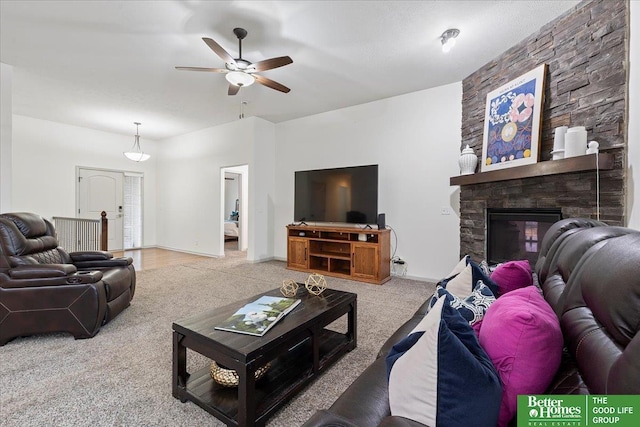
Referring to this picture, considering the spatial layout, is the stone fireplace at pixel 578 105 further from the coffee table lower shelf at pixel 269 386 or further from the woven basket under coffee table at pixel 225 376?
the woven basket under coffee table at pixel 225 376

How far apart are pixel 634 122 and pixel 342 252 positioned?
11.5 ft

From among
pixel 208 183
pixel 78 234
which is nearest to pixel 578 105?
pixel 208 183

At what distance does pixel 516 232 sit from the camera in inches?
123

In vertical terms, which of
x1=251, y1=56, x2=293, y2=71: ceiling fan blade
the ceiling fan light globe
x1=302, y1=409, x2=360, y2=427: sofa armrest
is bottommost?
x1=302, y1=409, x2=360, y2=427: sofa armrest

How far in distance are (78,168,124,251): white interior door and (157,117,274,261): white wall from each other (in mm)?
911

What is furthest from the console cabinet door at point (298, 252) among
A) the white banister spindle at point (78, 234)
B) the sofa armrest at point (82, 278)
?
the white banister spindle at point (78, 234)

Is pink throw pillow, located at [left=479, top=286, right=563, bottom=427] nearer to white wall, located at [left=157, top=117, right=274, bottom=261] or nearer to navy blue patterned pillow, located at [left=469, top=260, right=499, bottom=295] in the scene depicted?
navy blue patterned pillow, located at [left=469, top=260, right=499, bottom=295]

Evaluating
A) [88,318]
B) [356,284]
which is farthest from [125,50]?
[356,284]

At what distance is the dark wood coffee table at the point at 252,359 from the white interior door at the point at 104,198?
642 centimetres

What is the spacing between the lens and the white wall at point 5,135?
352 cm

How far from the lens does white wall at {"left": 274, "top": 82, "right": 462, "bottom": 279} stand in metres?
4.00

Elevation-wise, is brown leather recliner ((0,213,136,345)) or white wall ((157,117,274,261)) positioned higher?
white wall ((157,117,274,261))

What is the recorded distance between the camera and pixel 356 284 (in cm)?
404

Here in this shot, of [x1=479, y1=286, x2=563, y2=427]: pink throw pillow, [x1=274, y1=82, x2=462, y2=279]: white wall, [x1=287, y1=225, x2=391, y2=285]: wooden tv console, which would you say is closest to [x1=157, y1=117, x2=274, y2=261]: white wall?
[x1=287, y1=225, x2=391, y2=285]: wooden tv console
